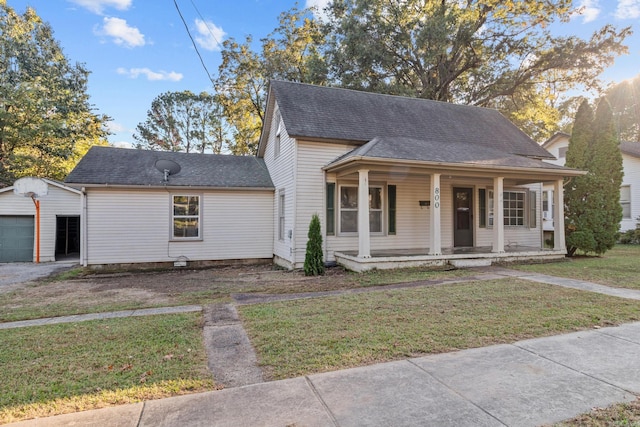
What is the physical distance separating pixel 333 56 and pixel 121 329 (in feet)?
57.4

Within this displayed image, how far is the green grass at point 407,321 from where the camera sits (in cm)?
354

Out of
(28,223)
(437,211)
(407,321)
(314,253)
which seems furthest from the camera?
(28,223)

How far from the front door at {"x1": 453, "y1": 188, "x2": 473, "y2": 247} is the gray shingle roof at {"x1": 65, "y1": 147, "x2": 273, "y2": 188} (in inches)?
249

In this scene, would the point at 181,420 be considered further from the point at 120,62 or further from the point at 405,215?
the point at 120,62

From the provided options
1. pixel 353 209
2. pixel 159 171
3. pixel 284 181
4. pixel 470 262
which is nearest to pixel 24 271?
pixel 159 171

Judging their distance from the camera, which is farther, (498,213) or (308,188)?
(498,213)

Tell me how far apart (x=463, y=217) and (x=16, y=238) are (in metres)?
15.9

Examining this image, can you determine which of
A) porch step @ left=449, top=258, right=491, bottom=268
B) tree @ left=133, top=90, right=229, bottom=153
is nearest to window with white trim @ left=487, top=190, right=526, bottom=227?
porch step @ left=449, top=258, right=491, bottom=268

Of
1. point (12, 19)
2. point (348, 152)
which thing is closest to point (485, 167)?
point (348, 152)

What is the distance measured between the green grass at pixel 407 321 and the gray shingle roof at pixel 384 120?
5.42m

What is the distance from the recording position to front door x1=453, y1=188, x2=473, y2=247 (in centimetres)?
1138

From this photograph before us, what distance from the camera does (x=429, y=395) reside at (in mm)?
2695

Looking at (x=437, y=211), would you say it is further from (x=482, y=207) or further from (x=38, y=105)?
(x=38, y=105)

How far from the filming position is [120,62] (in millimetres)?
13992
